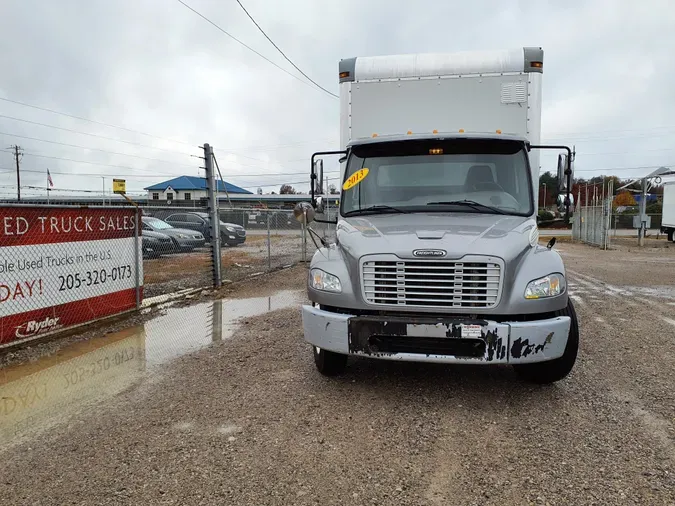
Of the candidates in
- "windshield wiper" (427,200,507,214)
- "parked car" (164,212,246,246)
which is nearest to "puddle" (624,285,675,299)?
"windshield wiper" (427,200,507,214)

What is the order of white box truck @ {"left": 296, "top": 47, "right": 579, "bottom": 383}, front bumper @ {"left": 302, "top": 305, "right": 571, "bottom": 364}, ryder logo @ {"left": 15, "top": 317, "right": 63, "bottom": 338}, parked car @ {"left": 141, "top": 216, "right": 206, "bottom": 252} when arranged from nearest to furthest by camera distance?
front bumper @ {"left": 302, "top": 305, "right": 571, "bottom": 364}, white box truck @ {"left": 296, "top": 47, "right": 579, "bottom": 383}, ryder logo @ {"left": 15, "top": 317, "right": 63, "bottom": 338}, parked car @ {"left": 141, "top": 216, "right": 206, "bottom": 252}

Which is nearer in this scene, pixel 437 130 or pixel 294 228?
pixel 437 130

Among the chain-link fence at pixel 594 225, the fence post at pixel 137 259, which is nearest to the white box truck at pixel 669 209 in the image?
the chain-link fence at pixel 594 225

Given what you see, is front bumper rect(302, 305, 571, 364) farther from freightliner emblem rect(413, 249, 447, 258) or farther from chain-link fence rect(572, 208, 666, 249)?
chain-link fence rect(572, 208, 666, 249)

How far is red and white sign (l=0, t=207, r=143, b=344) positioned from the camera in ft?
18.8

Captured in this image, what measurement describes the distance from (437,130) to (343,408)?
11.1 feet

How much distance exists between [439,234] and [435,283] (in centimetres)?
48

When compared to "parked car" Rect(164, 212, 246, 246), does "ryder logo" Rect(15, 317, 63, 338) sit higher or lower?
lower

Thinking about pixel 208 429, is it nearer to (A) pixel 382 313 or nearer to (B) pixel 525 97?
(A) pixel 382 313

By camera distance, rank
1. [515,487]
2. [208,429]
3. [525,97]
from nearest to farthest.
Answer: [515,487] → [208,429] → [525,97]

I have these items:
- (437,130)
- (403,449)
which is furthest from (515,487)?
(437,130)

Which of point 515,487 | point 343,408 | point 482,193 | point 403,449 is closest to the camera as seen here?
point 515,487

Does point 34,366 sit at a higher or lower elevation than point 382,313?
lower

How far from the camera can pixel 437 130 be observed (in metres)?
5.76
